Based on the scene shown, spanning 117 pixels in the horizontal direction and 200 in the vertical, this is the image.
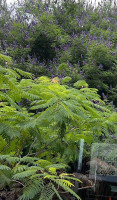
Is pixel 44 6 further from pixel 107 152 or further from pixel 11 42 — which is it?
pixel 107 152

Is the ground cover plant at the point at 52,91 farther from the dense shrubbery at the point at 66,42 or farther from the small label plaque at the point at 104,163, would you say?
the small label plaque at the point at 104,163

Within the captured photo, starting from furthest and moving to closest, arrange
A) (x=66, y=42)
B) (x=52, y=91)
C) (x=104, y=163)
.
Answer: (x=66, y=42) < (x=104, y=163) < (x=52, y=91)

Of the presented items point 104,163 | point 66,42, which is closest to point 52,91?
point 104,163

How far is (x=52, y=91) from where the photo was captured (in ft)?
7.85

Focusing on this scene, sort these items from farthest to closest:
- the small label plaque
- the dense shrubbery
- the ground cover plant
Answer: the dense shrubbery, the small label plaque, the ground cover plant

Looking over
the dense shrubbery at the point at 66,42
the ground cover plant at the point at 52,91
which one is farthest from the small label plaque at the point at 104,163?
the dense shrubbery at the point at 66,42

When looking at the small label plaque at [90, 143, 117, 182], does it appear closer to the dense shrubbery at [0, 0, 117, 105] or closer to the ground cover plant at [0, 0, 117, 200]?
the ground cover plant at [0, 0, 117, 200]

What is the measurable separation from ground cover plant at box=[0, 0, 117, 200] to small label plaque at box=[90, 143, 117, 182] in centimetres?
11

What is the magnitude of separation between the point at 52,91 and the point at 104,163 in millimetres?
771

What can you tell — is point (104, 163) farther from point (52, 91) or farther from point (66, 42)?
point (66, 42)

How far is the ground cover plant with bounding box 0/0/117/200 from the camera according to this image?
2.16 metres

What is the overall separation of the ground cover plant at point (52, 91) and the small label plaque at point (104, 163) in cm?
11

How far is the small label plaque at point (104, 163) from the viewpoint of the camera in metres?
2.55

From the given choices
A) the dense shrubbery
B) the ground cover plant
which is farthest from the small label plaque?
the dense shrubbery
